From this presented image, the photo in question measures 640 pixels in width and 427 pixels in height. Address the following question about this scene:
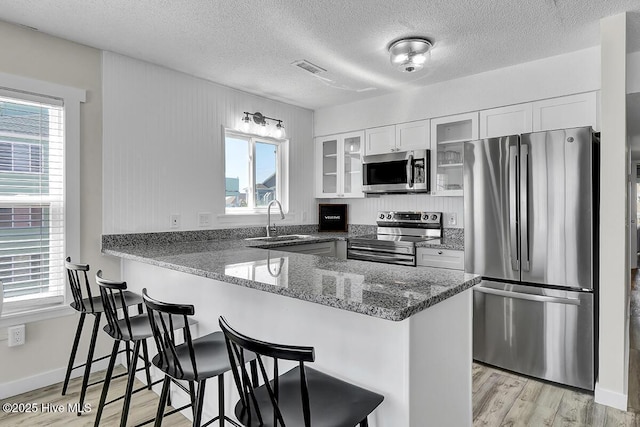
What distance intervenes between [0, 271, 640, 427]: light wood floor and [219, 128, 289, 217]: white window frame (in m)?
1.75

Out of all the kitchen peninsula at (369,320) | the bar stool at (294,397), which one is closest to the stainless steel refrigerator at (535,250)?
the kitchen peninsula at (369,320)

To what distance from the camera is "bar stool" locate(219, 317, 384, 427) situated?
0.99m

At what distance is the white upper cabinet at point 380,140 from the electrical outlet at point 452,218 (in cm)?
89

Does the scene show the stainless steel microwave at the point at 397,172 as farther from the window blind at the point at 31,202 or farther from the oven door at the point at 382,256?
the window blind at the point at 31,202

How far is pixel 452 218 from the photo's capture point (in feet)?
12.4

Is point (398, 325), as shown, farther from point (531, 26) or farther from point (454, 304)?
point (531, 26)

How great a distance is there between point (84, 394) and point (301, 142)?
10.5 feet

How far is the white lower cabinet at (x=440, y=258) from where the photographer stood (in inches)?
127

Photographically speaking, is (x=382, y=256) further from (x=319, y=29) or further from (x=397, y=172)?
(x=319, y=29)

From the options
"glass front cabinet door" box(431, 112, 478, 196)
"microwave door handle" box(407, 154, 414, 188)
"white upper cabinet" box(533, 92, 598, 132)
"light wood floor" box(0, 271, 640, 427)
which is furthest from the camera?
"microwave door handle" box(407, 154, 414, 188)

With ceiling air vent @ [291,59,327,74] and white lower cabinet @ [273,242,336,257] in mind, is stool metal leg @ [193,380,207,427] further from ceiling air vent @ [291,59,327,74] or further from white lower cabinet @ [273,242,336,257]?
ceiling air vent @ [291,59,327,74]

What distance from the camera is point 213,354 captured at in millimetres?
1640

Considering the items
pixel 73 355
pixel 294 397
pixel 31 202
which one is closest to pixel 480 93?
pixel 294 397

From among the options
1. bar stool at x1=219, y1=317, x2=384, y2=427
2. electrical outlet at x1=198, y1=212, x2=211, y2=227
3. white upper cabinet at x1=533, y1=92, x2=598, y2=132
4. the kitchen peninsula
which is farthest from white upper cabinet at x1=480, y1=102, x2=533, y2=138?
bar stool at x1=219, y1=317, x2=384, y2=427
